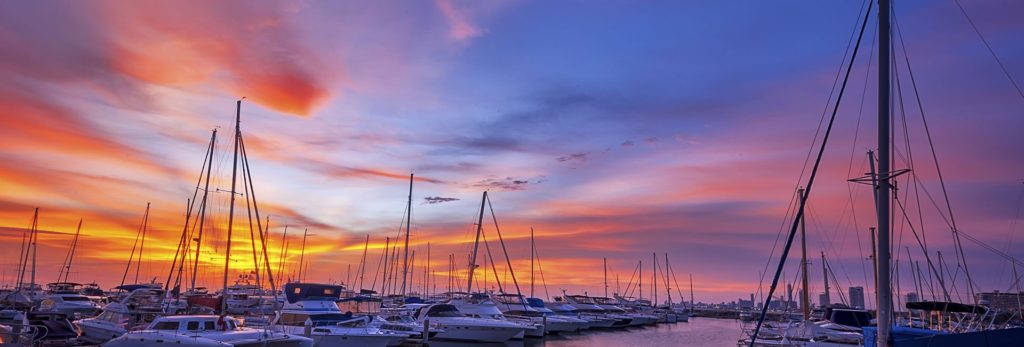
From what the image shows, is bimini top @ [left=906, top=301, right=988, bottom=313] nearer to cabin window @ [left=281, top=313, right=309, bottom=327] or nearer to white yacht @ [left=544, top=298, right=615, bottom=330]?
cabin window @ [left=281, top=313, right=309, bottom=327]

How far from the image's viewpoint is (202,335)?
29.2m

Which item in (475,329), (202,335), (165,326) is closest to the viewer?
(202,335)

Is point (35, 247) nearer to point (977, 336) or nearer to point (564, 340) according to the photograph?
point (564, 340)

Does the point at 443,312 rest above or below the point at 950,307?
below

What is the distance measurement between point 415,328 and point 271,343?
719 inches

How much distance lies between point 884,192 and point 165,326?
2853 cm

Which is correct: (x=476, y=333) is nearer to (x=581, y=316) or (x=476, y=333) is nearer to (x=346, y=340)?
(x=346, y=340)

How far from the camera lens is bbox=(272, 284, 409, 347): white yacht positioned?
37.8m

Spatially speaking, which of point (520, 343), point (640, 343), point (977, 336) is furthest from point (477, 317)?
point (977, 336)

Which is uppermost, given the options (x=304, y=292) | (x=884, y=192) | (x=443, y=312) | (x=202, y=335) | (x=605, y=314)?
(x=884, y=192)

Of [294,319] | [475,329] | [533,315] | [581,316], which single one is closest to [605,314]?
[581,316]

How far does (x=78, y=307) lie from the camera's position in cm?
6197

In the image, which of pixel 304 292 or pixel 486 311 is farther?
pixel 486 311

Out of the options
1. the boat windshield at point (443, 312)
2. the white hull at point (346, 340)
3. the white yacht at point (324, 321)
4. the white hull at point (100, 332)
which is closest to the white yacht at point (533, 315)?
the boat windshield at point (443, 312)
